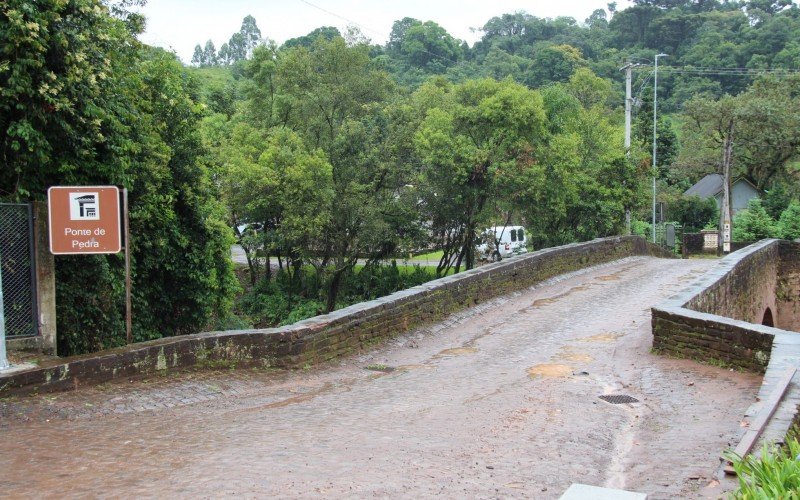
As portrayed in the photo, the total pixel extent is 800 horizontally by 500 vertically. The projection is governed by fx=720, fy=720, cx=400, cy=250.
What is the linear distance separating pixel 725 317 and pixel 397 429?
716cm

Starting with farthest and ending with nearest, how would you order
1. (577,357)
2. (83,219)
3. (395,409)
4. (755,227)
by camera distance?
(755,227) → (577,357) → (83,219) → (395,409)

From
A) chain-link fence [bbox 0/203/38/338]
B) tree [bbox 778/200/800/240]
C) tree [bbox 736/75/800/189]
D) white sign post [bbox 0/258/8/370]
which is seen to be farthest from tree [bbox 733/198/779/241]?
white sign post [bbox 0/258/8/370]

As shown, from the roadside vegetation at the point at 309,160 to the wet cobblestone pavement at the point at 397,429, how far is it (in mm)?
3289

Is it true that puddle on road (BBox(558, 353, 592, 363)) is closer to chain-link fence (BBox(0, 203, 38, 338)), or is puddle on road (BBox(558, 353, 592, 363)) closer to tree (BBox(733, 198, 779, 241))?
chain-link fence (BBox(0, 203, 38, 338))

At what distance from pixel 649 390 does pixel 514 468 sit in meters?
3.58

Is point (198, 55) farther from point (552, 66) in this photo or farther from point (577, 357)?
point (577, 357)

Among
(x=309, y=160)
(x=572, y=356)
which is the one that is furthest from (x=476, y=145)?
(x=572, y=356)

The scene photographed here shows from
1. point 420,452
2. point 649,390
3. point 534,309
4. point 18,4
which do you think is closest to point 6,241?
point 18,4

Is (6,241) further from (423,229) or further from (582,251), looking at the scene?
(423,229)

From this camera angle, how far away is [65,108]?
8680mm

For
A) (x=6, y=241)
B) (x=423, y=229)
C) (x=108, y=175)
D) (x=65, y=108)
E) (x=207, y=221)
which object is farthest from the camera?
(x=423, y=229)

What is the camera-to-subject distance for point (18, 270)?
812 centimetres

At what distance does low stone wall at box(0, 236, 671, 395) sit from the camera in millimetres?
7742

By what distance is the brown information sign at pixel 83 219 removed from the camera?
813cm
